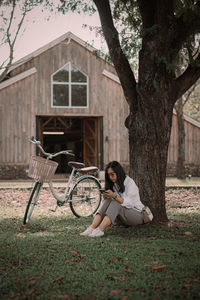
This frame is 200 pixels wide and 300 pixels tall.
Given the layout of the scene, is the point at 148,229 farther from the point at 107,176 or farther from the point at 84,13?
the point at 84,13

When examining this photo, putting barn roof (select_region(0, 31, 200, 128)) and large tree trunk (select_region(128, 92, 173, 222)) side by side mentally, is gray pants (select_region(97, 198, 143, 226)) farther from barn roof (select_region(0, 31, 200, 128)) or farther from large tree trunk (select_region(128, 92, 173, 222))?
barn roof (select_region(0, 31, 200, 128))

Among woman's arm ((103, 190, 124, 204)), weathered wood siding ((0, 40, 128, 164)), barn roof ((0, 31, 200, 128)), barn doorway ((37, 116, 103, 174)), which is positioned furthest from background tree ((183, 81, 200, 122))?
woman's arm ((103, 190, 124, 204))

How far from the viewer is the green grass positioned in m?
3.38

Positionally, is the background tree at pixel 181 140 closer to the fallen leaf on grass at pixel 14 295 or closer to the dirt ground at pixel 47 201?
the dirt ground at pixel 47 201

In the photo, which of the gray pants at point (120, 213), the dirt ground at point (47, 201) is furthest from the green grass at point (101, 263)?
the dirt ground at point (47, 201)

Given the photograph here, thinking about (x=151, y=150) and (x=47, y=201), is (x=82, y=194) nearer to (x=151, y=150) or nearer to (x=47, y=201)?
(x=151, y=150)

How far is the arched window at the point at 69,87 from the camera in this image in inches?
781

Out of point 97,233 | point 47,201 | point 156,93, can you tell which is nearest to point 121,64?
point 156,93

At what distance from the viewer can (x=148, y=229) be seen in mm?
6031

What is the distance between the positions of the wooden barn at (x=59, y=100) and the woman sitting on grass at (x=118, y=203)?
13747 millimetres

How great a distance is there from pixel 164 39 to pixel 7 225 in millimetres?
3964

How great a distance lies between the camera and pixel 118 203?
18.7ft

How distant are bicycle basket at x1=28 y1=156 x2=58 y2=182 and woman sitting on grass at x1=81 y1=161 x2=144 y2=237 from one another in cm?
112

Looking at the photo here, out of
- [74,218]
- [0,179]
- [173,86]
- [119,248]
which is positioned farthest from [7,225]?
[0,179]
